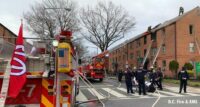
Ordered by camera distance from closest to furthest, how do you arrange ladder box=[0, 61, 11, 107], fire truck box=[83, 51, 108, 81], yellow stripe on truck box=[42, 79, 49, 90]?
1. ladder box=[0, 61, 11, 107]
2. yellow stripe on truck box=[42, 79, 49, 90]
3. fire truck box=[83, 51, 108, 81]

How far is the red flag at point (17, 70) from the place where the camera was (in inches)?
227

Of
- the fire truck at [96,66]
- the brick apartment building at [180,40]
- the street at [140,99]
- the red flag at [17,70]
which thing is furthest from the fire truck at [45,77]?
the brick apartment building at [180,40]

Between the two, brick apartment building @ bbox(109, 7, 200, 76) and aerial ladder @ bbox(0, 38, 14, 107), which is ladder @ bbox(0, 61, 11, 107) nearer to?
aerial ladder @ bbox(0, 38, 14, 107)

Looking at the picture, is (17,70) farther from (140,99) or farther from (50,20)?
(50,20)

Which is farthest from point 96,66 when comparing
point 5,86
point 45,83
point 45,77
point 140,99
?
point 5,86

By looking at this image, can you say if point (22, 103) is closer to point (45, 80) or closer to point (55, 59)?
point (45, 80)

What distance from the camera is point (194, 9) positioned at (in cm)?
5656

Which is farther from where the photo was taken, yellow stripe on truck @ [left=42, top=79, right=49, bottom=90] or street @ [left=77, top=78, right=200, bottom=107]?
street @ [left=77, top=78, right=200, bottom=107]

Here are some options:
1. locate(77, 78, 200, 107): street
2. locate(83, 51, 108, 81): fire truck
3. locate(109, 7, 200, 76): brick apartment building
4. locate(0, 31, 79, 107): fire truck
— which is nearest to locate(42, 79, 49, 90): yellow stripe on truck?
locate(0, 31, 79, 107): fire truck

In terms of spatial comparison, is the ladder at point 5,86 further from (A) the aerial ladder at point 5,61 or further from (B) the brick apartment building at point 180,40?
(B) the brick apartment building at point 180,40

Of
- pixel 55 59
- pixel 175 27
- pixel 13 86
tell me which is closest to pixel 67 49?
pixel 55 59

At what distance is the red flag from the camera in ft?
18.9

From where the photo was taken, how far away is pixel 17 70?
580 centimetres

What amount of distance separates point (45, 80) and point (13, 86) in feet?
2.00
